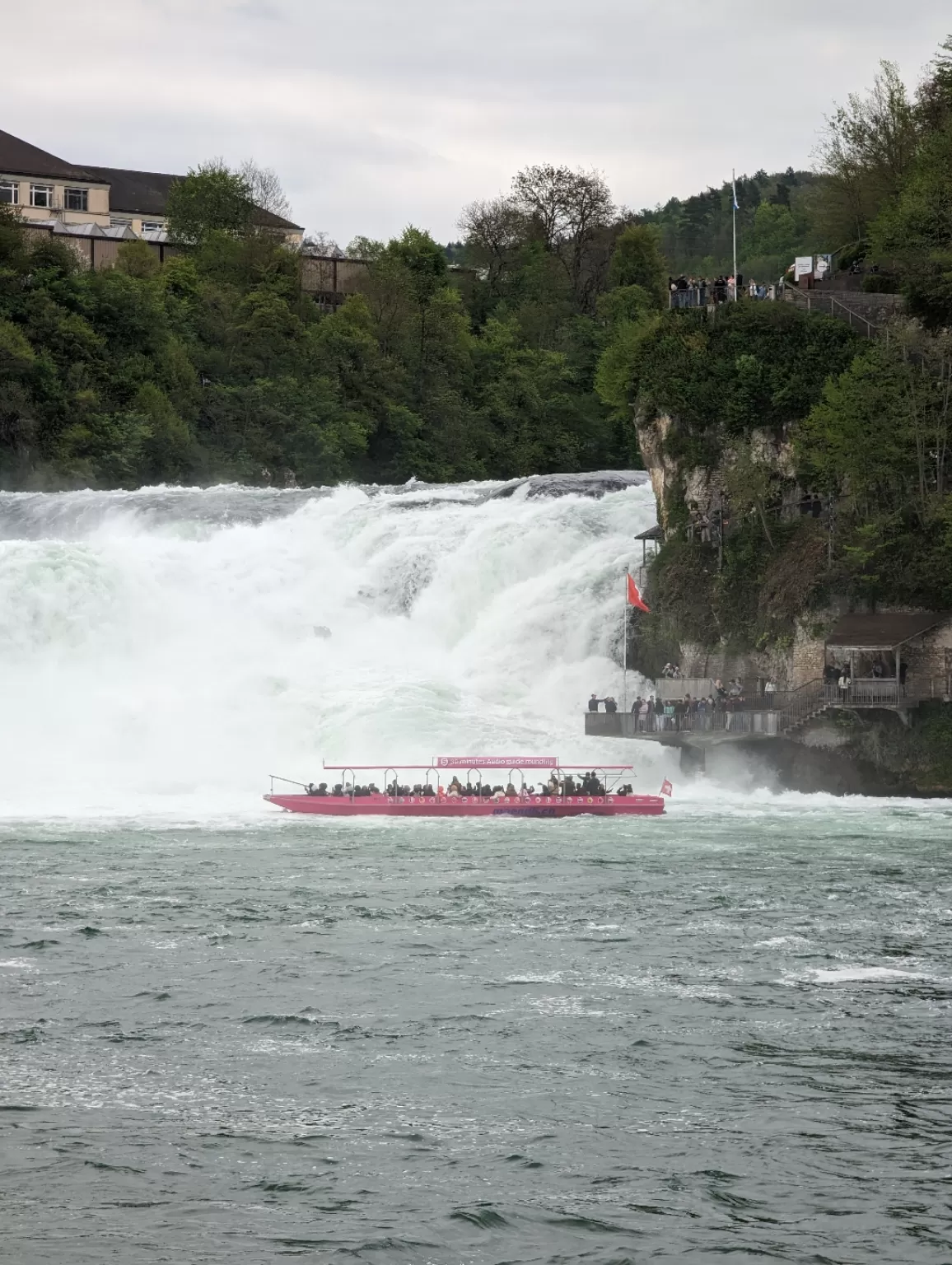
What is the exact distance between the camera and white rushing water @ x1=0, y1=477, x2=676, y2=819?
50.6 meters

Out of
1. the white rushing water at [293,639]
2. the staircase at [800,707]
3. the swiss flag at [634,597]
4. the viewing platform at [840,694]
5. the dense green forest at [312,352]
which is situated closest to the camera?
the viewing platform at [840,694]

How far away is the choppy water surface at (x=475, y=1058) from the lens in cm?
1706

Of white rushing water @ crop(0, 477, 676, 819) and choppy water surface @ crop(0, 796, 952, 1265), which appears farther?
white rushing water @ crop(0, 477, 676, 819)

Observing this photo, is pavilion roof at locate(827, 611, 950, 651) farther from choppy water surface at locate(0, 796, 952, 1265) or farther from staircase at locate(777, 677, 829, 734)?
choppy water surface at locate(0, 796, 952, 1265)

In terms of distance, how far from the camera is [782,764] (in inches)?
1943

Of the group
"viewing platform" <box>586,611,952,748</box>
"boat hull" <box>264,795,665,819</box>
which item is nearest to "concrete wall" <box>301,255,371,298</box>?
"viewing platform" <box>586,611,952,748</box>

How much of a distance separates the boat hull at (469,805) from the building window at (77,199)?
77167 millimetres

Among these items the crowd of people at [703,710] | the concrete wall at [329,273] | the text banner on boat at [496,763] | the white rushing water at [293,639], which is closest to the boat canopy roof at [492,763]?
the text banner on boat at [496,763]

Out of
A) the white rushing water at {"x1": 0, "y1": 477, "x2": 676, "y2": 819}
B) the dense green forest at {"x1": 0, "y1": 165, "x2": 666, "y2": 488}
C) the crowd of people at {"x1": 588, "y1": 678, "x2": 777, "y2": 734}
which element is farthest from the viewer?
Answer: the dense green forest at {"x1": 0, "y1": 165, "x2": 666, "y2": 488}

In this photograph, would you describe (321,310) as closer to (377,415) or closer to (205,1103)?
(377,415)

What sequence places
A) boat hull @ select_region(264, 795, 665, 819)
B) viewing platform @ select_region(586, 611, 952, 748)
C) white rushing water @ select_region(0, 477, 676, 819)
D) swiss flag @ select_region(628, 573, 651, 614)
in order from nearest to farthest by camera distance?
boat hull @ select_region(264, 795, 665, 819)
viewing platform @ select_region(586, 611, 952, 748)
white rushing water @ select_region(0, 477, 676, 819)
swiss flag @ select_region(628, 573, 651, 614)

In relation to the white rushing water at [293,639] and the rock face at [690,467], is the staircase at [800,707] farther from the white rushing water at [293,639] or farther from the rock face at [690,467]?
the rock face at [690,467]

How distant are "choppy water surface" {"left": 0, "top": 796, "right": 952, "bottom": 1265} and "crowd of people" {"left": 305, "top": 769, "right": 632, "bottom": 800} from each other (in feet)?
27.0

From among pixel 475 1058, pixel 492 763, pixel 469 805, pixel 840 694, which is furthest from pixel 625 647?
pixel 475 1058
